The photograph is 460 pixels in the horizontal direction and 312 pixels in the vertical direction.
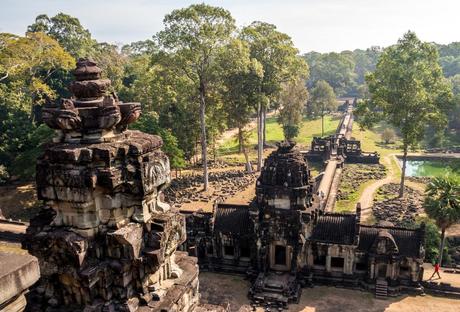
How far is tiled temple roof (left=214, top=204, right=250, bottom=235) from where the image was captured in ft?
88.5

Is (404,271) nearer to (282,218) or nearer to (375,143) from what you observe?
(282,218)

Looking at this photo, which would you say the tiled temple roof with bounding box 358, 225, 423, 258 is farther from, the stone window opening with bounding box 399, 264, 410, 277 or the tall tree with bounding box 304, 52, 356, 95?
the tall tree with bounding box 304, 52, 356, 95

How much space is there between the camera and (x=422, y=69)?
37.7 m

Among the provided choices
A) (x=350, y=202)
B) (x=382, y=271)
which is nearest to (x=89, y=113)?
(x=382, y=271)

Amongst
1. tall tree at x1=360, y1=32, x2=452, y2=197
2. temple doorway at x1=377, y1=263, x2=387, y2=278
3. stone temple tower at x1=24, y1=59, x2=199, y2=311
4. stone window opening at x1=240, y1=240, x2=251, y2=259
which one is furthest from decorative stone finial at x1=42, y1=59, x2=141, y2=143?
tall tree at x1=360, y1=32, x2=452, y2=197

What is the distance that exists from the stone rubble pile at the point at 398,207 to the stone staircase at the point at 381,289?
1266 cm

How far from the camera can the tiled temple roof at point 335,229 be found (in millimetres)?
25000

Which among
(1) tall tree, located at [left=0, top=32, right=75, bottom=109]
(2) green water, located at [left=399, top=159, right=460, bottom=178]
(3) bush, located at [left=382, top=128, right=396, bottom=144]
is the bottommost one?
(2) green water, located at [left=399, top=159, right=460, bottom=178]

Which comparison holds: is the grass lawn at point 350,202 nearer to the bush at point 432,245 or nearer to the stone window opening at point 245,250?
the bush at point 432,245

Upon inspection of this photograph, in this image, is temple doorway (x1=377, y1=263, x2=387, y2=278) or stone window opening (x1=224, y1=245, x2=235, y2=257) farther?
stone window opening (x1=224, y1=245, x2=235, y2=257)

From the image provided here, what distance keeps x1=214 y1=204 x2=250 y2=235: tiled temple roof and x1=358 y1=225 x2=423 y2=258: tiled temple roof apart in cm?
732

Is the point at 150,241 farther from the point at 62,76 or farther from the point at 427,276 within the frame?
the point at 62,76

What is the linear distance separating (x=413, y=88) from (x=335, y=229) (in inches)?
761

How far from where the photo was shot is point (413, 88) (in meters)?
37.6
